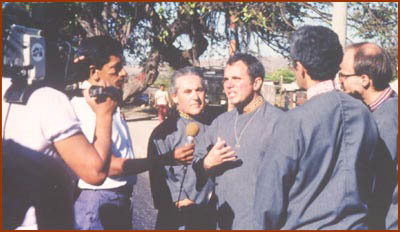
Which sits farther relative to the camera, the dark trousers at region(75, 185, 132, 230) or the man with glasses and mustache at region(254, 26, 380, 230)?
the dark trousers at region(75, 185, 132, 230)

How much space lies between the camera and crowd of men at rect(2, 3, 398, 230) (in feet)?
7.37

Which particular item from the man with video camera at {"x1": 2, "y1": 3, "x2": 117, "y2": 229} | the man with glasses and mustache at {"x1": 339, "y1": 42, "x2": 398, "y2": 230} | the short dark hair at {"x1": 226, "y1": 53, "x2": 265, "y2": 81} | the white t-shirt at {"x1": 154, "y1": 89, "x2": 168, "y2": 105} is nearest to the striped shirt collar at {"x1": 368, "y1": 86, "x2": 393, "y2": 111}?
the man with glasses and mustache at {"x1": 339, "y1": 42, "x2": 398, "y2": 230}

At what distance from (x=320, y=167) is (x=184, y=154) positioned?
1.09 m

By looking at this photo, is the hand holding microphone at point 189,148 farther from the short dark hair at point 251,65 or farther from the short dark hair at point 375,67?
the short dark hair at point 375,67

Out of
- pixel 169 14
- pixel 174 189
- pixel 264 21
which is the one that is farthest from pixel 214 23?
pixel 174 189

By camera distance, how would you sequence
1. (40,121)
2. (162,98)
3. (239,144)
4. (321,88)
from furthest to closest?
(162,98)
(239,144)
(321,88)
(40,121)

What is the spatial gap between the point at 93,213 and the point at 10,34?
1276mm

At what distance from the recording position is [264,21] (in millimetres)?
9969

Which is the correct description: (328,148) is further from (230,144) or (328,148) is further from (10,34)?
(10,34)

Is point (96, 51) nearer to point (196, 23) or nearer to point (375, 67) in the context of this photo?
point (375, 67)

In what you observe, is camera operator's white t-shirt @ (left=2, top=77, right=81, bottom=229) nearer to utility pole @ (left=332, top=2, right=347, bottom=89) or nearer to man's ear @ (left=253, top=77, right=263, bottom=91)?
man's ear @ (left=253, top=77, right=263, bottom=91)

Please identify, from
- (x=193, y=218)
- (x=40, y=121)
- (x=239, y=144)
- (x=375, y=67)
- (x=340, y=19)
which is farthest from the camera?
(x=340, y=19)

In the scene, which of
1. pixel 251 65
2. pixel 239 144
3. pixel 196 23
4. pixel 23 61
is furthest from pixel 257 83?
pixel 196 23

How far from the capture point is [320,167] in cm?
231
